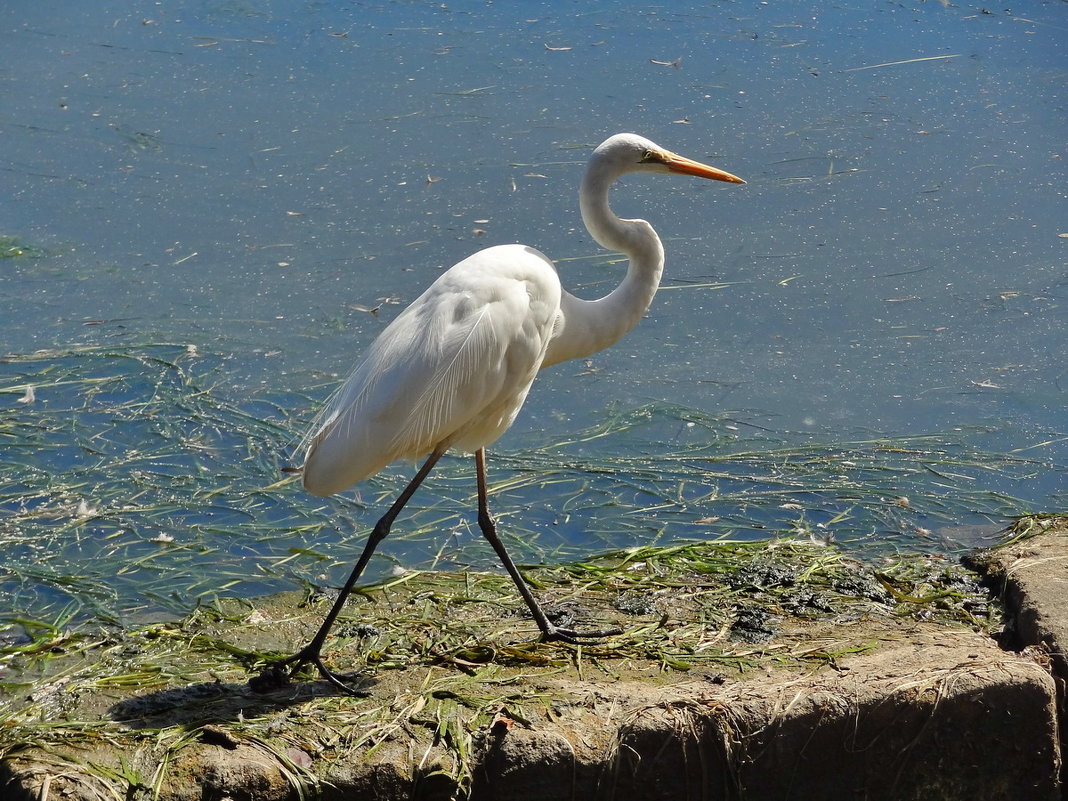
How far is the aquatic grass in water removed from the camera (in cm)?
379

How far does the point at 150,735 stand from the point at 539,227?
332cm

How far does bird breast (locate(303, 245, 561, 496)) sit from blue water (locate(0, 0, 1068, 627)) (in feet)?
2.55

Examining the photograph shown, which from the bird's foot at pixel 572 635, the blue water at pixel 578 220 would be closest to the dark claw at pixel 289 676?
the bird's foot at pixel 572 635

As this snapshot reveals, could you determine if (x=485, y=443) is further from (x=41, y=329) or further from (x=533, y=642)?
(x=41, y=329)

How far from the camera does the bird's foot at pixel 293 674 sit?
302 cm

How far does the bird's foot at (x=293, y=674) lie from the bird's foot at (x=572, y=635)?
518 mm

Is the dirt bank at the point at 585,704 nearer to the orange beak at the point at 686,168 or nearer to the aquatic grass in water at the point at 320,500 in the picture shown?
the aquatic grass in water at the point at 320,500

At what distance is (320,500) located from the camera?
4.15 m

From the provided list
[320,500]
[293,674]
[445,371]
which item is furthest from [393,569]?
[445,371]

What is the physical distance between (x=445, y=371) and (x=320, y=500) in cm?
118

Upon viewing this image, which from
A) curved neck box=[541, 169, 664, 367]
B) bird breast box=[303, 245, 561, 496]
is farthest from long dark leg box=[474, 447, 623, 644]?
curved neck box=[541, 169, 664, 367]

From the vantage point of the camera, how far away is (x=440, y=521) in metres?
4.07

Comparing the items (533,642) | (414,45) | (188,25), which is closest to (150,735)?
(533,642)

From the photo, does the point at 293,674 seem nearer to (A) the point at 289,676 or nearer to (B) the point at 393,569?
(A) the point at 289,676
